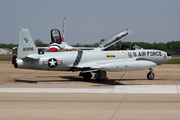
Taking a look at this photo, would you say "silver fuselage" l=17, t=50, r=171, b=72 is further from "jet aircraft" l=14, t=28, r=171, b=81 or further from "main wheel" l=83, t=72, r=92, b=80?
"main wheel" l=83, t=72, r=92, b=80

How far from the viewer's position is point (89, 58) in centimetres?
1800

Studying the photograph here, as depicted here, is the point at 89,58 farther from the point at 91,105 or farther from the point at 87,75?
the point at 91,105

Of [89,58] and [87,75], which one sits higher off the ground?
[89,58]

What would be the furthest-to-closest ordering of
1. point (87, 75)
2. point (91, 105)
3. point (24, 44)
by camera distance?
1. point (87, 75)
2. point (24, 44)
3. point (91, 105)

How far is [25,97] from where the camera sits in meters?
11.8

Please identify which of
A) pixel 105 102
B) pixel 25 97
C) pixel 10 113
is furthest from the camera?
pixel 25 97

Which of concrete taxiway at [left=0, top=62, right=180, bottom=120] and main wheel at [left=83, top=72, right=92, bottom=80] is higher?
main wheel at [left=83, top=72, right=92, bottom=80]

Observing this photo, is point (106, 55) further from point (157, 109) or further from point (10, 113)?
point (10, 113)

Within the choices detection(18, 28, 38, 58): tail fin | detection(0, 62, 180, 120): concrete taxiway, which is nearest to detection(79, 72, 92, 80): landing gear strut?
detection(18, 28, 38, 58): tail fin

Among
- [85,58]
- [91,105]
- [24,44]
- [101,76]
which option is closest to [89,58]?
[85,58]

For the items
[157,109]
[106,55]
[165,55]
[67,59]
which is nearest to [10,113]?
[157,109]

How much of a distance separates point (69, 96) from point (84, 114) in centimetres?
341

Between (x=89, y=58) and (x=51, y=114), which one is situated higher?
(x=89, y=58)

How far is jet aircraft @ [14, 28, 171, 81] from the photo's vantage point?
16219 millimetres
